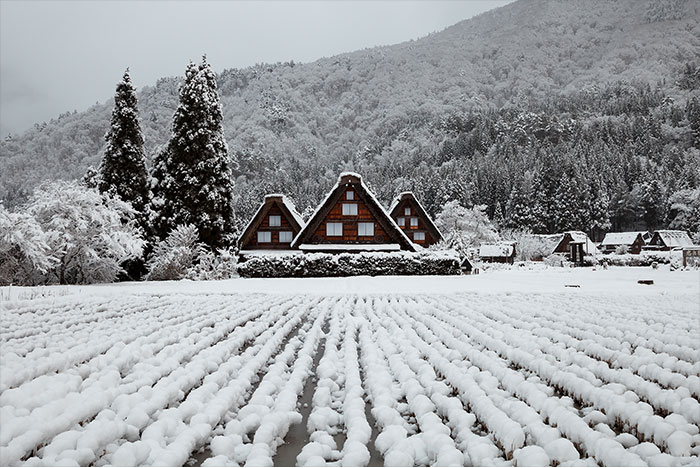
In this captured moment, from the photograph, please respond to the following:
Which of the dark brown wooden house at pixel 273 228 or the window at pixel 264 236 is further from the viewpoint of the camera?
the window at pixel 264 236

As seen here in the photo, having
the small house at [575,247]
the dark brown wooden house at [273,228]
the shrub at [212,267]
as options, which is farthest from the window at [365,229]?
the small house at [575,247]

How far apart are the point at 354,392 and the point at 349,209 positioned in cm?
2764

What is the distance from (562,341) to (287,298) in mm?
8759

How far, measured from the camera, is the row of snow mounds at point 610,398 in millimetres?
→ 3054

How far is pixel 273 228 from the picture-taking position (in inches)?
1475

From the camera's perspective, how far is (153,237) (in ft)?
84.6

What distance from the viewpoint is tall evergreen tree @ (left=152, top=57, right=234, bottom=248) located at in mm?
25875

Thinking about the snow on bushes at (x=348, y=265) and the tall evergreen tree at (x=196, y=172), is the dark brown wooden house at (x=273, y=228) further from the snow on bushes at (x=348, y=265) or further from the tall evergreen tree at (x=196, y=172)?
the snow on bushes at (x=348, y=265)

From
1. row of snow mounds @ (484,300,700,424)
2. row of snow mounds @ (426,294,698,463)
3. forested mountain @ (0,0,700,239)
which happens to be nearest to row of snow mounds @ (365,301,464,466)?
row of snow mounds @ (426,294,698,463)

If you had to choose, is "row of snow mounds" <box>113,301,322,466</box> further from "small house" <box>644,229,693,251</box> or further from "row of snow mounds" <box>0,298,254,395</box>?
"small house" <box>644,229,693,251</box>

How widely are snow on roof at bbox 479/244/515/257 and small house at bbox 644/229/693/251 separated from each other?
22174mm

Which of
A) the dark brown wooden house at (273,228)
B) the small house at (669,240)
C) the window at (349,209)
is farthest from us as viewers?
the small house at (669,240)

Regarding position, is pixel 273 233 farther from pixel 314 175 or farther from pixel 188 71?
pixel 314 175

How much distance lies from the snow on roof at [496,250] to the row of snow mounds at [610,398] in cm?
5740
